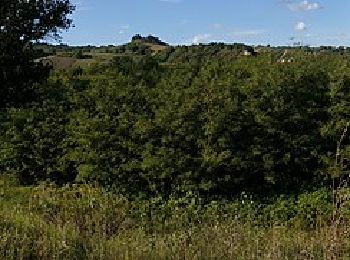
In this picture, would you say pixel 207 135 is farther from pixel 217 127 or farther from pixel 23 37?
pixel 23 37

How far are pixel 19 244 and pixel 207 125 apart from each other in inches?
474

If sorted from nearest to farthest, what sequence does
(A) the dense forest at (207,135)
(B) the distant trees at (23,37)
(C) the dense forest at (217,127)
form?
1. (A) the dense forest at (207,135)
2. (C) the dense forest at (217,127)
3. (B) the distant trees at (23,37)

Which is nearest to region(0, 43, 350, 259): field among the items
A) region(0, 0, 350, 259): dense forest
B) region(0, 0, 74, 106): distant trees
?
region(0, 0, 350, 259): dense forest

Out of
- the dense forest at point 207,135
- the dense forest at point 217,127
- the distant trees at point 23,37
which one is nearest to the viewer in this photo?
the dense forest at point 207,135

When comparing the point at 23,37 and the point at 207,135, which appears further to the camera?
the point at 23,37

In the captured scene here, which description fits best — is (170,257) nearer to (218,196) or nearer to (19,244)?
(19,244)

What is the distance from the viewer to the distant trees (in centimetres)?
2081

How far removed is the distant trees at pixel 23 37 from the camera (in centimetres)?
2081

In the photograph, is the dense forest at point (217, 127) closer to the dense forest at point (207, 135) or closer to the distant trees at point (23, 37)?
the dense forest at point (207, 135)

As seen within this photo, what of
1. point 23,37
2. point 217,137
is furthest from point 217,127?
point 23,37

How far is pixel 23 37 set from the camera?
71.0 feet

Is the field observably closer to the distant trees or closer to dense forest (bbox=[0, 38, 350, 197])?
dense forest (bbox=[0, 38, 350, 197])

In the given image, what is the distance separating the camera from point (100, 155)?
18.0 m

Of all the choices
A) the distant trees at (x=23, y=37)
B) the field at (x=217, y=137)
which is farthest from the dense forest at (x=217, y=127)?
the distant trees at (x=23, y=37)
